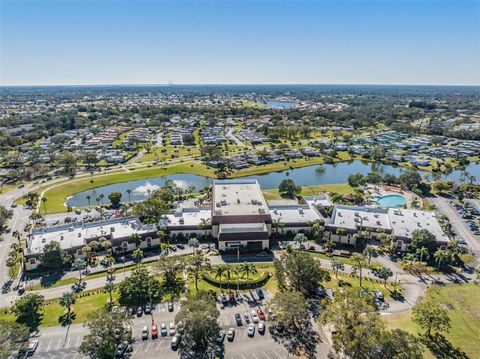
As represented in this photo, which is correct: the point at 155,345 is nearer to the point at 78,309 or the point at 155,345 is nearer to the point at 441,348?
the point at 78,309

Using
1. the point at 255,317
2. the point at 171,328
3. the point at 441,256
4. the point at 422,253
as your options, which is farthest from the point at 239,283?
the point at 441,256

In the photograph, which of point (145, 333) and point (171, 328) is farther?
point (171, 328)

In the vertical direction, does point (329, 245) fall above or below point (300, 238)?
below

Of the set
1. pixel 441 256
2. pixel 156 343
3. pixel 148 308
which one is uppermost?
pixel 441 256

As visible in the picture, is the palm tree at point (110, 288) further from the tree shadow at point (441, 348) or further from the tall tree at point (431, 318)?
the tree shadow at point (441, 348)

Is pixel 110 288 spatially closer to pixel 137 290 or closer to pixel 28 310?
pixel 137 290

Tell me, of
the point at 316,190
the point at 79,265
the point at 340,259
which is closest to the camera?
the point at 79,265

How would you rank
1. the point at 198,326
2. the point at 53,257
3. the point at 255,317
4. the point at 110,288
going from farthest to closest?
the point at 53,257, the point at 110,288, the point at 255,317, the point at 198,326

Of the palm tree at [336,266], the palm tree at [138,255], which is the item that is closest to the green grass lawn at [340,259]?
the palm tree at [336,266]

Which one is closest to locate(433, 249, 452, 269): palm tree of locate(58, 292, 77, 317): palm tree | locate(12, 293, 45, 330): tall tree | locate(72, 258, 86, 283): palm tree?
locate(58, 292, 77, 317): palm tree
